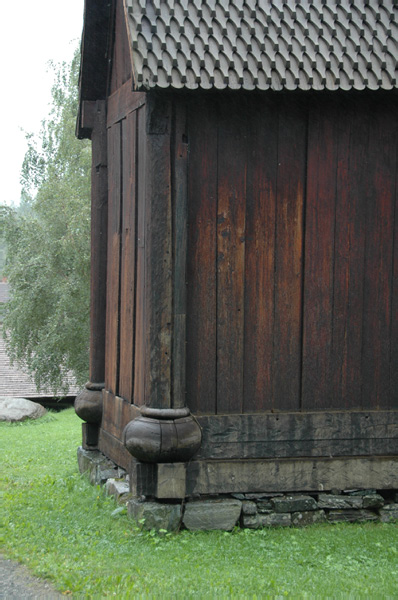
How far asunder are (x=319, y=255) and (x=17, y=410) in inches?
591

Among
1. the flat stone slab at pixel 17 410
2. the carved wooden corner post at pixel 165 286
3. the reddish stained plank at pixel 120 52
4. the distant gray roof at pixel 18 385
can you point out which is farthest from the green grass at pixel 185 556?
the distant gray roof at pixel 18 385

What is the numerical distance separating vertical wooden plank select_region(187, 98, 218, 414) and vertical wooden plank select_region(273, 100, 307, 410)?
0.58 m

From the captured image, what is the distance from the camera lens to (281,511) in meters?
6.77

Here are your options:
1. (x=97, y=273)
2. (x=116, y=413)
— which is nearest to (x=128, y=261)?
(x=97, y=273)

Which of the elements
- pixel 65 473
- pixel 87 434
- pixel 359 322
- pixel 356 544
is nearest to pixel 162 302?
pixel 359 322

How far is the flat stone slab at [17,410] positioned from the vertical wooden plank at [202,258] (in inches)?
553

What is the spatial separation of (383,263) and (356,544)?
96.7 inches

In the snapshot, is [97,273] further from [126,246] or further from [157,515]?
[157,515]

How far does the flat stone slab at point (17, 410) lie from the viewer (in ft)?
65.7

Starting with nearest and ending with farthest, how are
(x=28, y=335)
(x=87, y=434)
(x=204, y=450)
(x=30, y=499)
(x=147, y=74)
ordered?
(x=147, y=74), (x=204, y=450), (x=30, y=499), (x=87, y=434), (x=28, y=335)

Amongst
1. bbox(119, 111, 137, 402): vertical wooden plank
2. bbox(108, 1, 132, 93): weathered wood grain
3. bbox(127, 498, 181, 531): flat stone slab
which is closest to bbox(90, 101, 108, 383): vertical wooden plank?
bbox(108, 1, 132, 93): weathered wood grain

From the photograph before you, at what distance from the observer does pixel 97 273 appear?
29.3ft

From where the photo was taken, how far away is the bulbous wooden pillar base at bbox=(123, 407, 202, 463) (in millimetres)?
6391

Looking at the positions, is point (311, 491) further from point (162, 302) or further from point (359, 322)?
point (162, 302)
